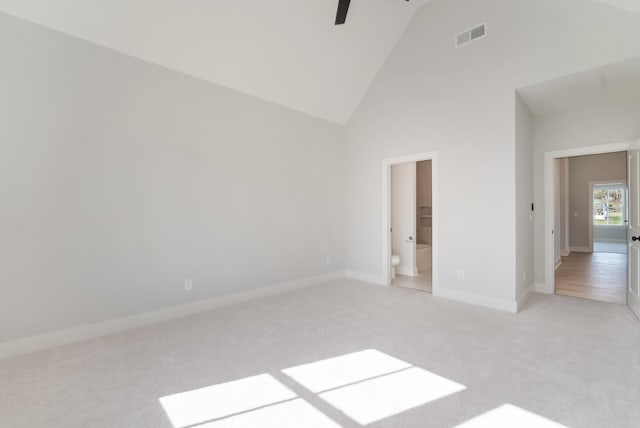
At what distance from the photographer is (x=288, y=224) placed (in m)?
4.86

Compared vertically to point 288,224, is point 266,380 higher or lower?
lower

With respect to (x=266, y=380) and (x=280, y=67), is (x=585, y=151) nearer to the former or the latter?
(x=280, y=67)

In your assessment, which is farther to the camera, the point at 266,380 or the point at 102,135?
the point at 102,135

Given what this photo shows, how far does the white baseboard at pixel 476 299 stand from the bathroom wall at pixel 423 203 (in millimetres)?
3201

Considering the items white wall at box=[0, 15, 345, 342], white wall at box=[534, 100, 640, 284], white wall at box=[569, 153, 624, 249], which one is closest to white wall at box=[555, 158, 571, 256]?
white wall at box=[569, 153, 624, 249]

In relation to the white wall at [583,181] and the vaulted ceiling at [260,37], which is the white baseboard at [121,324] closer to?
the vaulted ceiling at [260,37]

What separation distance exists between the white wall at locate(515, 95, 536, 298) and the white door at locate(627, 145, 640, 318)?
40.8 inches

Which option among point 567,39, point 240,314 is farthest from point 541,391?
point 567,39

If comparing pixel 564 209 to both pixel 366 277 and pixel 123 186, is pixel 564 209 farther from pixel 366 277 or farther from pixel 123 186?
pixel 123 186

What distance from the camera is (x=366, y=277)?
17.8ft

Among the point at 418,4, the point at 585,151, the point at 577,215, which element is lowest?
the point at 577,215

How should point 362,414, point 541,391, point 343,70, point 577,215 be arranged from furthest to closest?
point 577,215, point 343,70, point 541,391, point 362,414

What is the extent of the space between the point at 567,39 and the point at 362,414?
4.23 m

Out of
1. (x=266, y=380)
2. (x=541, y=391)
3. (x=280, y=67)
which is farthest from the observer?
(x=280, y=67)
